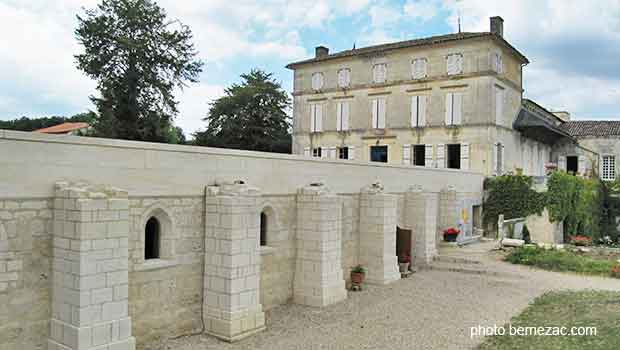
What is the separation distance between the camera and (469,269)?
1459 cm

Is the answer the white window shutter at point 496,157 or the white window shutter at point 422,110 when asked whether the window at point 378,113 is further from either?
the white window shutter at point 496,157

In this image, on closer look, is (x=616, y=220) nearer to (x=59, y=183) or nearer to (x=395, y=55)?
(x=395, y=55)

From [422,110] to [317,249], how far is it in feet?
55.9

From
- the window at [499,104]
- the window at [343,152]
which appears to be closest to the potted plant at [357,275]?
the window at [499,104]

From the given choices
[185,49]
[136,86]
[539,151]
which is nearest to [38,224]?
[136,86]

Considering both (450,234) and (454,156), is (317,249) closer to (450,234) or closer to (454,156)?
(450,234)

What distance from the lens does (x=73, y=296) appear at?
6562mm

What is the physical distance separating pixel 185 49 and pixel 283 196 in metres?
24.7

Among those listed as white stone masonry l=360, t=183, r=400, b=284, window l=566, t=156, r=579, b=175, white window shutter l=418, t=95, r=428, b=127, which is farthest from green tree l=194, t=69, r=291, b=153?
white stone masonry l=360, t=183, r=400, b=284

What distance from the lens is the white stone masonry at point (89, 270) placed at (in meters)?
6.52

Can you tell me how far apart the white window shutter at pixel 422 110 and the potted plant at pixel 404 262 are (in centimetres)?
1295

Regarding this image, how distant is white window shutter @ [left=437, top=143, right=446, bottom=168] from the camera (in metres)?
25.5

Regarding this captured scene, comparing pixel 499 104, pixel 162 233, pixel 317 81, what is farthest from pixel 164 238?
pixel 317 81

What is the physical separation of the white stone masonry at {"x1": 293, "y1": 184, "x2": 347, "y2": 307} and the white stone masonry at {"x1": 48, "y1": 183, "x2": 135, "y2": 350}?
184 inches
